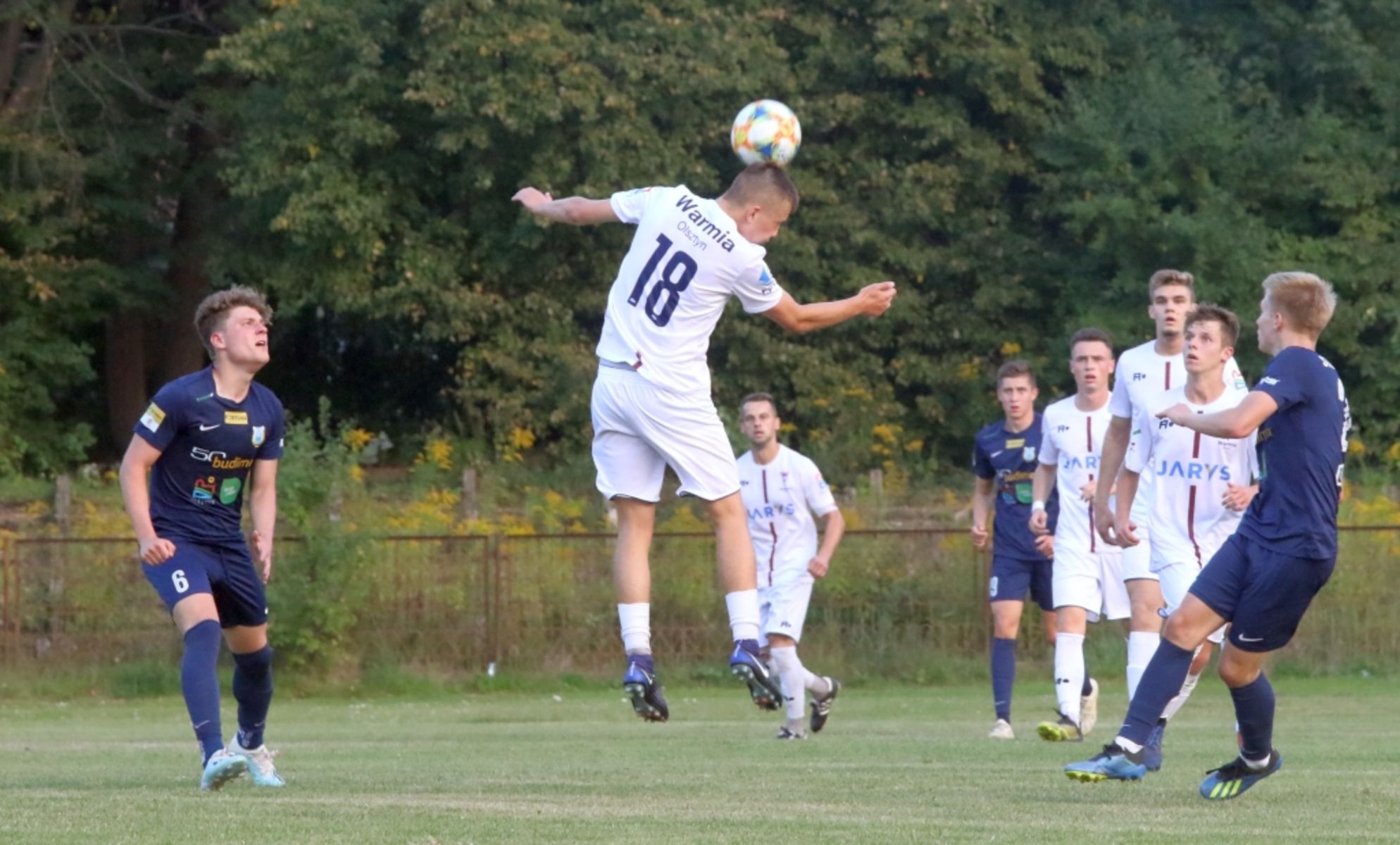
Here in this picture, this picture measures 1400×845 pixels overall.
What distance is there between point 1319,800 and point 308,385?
32171 mm

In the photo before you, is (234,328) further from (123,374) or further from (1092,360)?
(123,374)

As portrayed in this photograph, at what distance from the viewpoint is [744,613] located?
909cm

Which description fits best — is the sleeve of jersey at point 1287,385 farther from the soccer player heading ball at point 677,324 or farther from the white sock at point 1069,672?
the white sock at point 1069,672

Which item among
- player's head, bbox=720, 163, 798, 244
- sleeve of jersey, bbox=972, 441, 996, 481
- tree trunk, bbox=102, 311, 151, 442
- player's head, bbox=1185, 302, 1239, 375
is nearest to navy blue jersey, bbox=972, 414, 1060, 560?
sleeve of jersey, bbox=972, 441, 996, 481

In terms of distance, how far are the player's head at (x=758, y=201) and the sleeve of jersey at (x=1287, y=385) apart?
2.21 metres

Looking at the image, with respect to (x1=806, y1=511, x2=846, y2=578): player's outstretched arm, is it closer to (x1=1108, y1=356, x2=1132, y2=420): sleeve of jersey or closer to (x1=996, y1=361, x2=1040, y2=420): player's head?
(x1=996, y1=361, x2=1040, y2=420): player's head

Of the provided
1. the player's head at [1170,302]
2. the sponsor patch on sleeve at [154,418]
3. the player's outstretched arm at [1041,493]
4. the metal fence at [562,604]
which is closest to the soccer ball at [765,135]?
the sponsor patch on sleeve at [154,418]

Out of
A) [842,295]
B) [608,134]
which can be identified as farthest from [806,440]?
[608,134]

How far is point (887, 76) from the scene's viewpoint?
3431cm

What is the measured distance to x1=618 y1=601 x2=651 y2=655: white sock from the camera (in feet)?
29.3

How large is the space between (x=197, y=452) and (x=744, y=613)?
2568mm

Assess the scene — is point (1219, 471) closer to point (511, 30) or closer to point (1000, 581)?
point (1000, 581)

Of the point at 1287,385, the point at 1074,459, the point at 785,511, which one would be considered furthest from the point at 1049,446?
the point at 1287,385

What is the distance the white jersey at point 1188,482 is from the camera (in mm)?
10688
